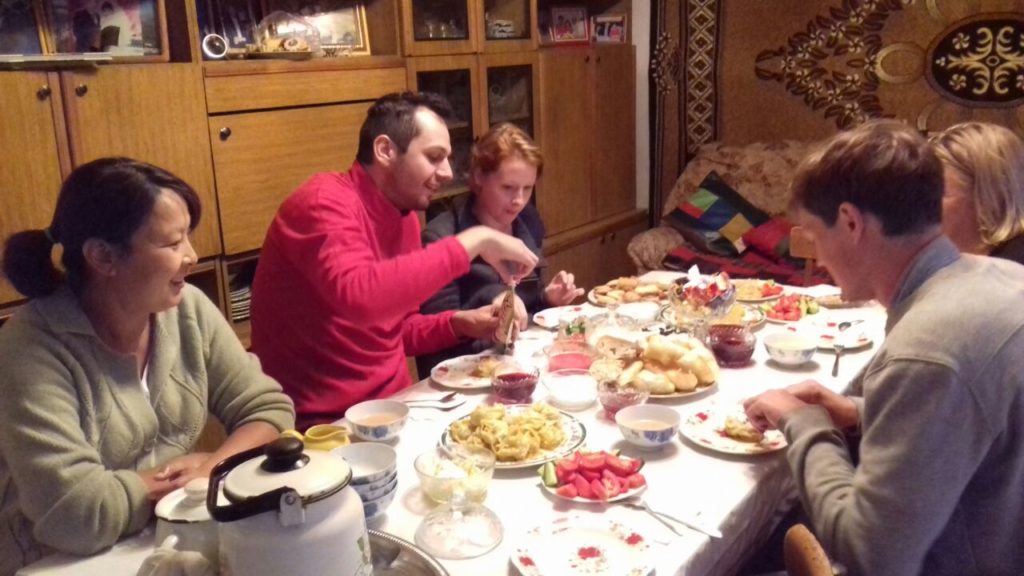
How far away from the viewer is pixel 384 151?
195 cm

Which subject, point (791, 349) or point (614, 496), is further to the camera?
point (791, 349)

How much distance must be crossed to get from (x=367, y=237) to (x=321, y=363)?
30 centimetres

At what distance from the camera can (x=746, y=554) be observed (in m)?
1.47

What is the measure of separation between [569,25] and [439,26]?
1132 mm

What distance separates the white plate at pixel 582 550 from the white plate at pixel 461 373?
0.58 metres

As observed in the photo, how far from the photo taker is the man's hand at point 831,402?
1.43 meters

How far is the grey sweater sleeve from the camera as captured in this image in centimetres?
108

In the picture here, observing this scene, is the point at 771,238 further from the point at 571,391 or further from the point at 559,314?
the point at 571,391

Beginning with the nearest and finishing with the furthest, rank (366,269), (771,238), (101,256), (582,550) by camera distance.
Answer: (582,550)
(101,256)
(366,269)
(771,238)

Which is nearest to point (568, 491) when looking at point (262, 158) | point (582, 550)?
point (582, 550)

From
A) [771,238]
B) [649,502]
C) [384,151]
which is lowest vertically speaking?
[771,238]

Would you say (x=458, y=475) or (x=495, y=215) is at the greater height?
(x=495, y=215)

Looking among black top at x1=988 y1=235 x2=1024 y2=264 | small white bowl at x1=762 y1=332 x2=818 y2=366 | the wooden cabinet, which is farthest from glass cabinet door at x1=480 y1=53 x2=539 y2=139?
black top at x1=988 y1=235 x2=1024 y2=264

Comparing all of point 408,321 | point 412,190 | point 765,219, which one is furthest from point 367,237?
point 765,219
